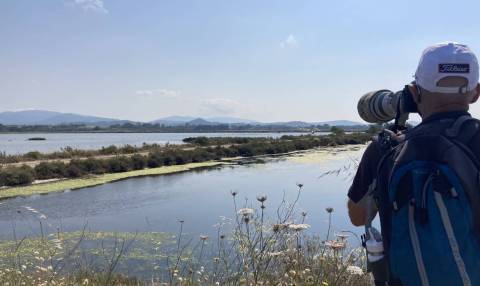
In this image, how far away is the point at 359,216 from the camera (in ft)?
6.24

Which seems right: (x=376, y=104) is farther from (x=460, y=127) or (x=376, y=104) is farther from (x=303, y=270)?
(x=303, y=270)

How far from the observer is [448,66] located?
1.62 metres

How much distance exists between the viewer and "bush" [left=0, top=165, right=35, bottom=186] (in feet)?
56.4

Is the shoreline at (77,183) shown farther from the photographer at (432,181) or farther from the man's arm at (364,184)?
the photographer at (432,181)

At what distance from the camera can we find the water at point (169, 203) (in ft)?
33.4

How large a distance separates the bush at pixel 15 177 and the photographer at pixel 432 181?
→ 58.5 feet

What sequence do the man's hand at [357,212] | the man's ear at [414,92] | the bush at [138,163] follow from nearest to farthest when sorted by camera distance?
the man's ear at [414,92], the man's hand at [357,212], the bush at [138,163]

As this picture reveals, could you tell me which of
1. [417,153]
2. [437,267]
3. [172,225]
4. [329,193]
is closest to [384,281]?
[437,267]

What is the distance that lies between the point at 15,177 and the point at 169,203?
7.69 meters

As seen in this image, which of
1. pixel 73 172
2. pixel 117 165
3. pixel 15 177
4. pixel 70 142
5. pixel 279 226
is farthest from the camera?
pixel 70 142

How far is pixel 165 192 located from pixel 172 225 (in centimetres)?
543

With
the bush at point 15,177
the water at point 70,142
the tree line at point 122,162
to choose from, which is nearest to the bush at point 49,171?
the tree line at point 122,162

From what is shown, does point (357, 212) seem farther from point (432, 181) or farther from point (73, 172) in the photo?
point (73, 172)

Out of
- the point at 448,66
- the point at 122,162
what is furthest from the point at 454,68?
the point at 122,162
